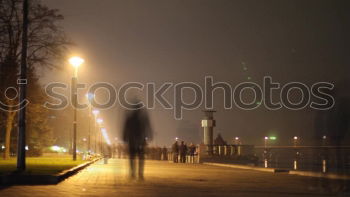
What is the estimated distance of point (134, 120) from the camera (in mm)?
18641

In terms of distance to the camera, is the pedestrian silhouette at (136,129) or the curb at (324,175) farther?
the curb at (324,175)

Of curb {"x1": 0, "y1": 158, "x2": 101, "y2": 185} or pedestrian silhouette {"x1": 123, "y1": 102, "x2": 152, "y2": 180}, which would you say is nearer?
pedestrian silhouette {"x1": 123, "y1": 102, "x2": 152, "y2": 180}

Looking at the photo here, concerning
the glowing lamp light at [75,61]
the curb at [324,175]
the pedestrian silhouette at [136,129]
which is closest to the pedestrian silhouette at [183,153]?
the glowing lamp light at [75,61]

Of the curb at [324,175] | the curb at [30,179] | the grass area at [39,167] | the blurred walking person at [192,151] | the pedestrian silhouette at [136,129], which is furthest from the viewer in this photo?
the blurred walking person at [192,151]

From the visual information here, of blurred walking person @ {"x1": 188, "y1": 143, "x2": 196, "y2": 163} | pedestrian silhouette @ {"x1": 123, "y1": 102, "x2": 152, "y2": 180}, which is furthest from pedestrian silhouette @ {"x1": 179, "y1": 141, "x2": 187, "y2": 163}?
pedestrian silhouette @ {"x1": 123, "y1": 102, "x2": 152, "y2": 180}

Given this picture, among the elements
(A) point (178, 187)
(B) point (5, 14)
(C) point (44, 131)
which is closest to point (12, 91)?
(B) point (5, 14)

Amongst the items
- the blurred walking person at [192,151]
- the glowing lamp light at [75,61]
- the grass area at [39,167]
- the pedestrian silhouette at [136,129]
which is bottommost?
the grass area at [39,167]

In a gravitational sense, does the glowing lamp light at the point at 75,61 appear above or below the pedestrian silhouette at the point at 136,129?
above

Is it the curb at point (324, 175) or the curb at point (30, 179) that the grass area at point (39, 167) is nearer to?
the curb at point (30, 179)

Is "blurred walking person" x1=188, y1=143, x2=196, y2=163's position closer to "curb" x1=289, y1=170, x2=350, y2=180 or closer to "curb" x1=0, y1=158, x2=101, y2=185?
"curb" x1=289, y1=170, x2=350, y2=180

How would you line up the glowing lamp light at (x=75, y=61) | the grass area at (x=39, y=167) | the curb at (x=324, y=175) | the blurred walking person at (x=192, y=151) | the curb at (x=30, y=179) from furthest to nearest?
1. the blurred walking person at (x=192, y=151)
2. the glowing lamp light at (x=75, y=61)
3. the curb at (x=324, y=175)
4. the grass area at (x=39, y=167)
5. the curb at (x=30, y=179)

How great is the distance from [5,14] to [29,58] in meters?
3.31

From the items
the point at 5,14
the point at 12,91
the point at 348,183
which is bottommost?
the point at 348,183

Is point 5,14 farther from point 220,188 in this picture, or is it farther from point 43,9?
point 220,188
